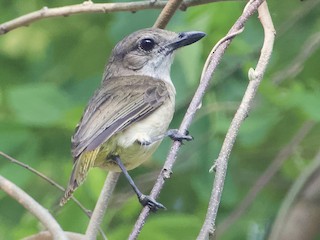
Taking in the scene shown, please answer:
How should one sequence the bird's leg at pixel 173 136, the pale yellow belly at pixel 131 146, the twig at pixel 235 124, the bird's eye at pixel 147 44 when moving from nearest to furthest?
the twig at pixel 235 124 < the bird's leg at pixel 173 136 < the pale yellow belly at pixel 131 146 < the bird's eye at pixel 147 44

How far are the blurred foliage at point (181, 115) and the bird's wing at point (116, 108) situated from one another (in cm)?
63

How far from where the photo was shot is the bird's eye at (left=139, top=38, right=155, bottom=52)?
5.20 metres

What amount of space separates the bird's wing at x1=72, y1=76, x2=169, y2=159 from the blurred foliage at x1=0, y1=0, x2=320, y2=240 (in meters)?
0.63

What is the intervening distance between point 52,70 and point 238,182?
1.50 meters

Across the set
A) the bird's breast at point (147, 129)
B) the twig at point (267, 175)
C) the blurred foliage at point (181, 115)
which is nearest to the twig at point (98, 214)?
the bird's breast at point (147, 129)

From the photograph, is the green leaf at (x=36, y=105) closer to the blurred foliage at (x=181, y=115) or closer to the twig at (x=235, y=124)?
the blurred foliage at (x=181, y=115)

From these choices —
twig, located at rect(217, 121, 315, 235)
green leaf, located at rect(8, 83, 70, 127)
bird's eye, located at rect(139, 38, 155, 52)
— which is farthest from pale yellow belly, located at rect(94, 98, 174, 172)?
twig, located at rect(217, 121, 315, 235)

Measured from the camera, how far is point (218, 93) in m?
6.14

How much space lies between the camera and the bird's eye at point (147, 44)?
17.1 feet

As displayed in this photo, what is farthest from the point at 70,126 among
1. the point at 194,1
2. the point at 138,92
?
the point at 194,1

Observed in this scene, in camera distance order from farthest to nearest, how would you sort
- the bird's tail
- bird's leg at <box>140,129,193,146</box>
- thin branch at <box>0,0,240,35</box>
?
thin branch at <box>0,0,240,35</box> < the bird's tail < bird's leg at <box>140,129,193,146</box>

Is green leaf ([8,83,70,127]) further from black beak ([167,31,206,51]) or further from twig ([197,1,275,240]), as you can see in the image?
twig ([197,1,275,240])

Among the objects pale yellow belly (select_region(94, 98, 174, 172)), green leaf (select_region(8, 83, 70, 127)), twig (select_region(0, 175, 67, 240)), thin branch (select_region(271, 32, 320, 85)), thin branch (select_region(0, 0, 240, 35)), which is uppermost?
thin branch (select_region(271, 32, 320, 85))

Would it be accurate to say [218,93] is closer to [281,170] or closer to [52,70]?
[281,170]
